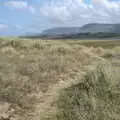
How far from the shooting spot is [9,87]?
37.9ft

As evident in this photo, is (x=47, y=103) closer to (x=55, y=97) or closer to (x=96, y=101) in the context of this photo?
(x=55, y=97)

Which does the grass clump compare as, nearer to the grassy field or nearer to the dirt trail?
the grassy field

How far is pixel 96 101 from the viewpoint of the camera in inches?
334

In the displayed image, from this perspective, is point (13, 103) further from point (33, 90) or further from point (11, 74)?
point (11, 74)

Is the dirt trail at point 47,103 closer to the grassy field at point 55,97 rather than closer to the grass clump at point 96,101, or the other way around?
the grassy field at point 55,97

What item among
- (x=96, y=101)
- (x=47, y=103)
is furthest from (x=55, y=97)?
(x=96, y=101)

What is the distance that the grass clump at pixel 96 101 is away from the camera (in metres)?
7.65

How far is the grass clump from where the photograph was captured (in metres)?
7.65

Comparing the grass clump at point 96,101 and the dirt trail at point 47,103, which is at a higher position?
the grass clump at point 96,101

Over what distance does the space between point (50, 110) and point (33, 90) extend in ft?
8.67

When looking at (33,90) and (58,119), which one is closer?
(58,119)

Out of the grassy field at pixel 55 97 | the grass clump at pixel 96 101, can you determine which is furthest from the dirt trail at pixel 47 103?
the grass clump at pixel 96 101

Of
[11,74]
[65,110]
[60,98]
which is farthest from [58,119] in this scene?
[11,74]

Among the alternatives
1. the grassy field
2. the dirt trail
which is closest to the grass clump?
the grassy field
